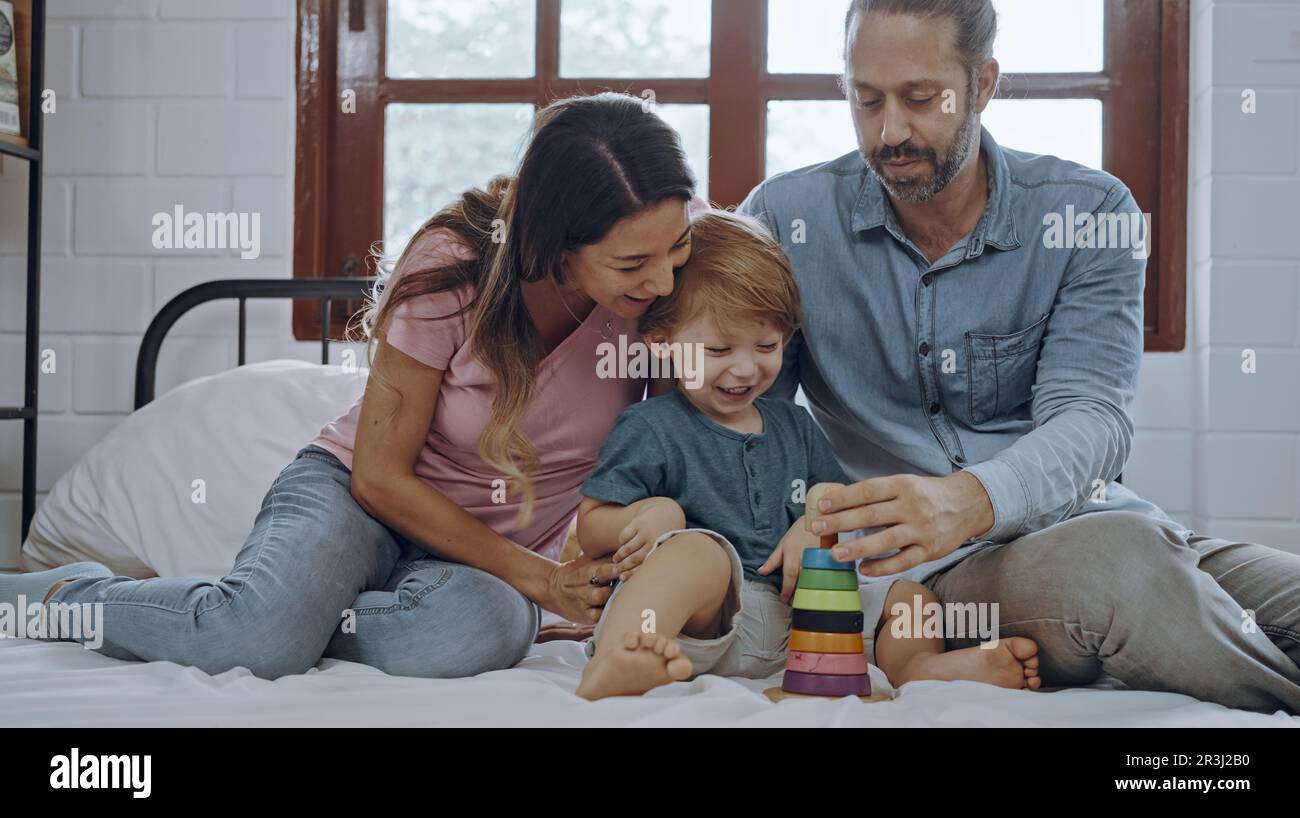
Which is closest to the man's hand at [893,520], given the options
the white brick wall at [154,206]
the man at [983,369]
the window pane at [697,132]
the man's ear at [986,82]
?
the man at [983,369]

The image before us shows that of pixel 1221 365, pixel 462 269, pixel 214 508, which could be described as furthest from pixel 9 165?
pixel 1221 365

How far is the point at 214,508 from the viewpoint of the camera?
1.60 metres

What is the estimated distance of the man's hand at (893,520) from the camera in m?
0.98

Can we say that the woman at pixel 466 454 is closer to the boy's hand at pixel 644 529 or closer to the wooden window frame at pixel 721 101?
the boy's hand at pixel 644 529

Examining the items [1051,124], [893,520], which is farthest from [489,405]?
[1051,124]

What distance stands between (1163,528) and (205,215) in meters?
1.71

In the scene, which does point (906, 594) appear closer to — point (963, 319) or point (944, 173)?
point (963, 319)

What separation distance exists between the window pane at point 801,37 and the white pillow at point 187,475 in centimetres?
99

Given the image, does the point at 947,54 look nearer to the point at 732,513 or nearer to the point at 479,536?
the point at 732,513

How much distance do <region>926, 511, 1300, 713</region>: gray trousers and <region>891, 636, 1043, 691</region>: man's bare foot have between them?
27mm

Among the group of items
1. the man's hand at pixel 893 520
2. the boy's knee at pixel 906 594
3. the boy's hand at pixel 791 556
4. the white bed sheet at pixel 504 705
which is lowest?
the white bed sheet at pixel 504 705

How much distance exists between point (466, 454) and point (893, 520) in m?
0.51

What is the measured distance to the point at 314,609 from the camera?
1.14 m

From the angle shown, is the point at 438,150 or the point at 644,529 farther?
the point at 438,150
